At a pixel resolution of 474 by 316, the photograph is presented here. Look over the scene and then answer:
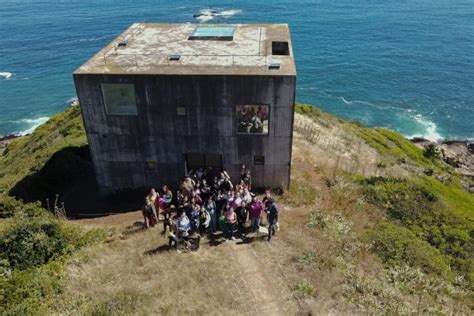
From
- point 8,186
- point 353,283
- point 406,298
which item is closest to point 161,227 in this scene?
point 353,283

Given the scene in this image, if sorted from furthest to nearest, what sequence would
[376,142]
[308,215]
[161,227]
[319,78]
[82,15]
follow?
1. [82,15]
2. [319,78]
3. [376,142]
4. [308,215]
5. [161,227]

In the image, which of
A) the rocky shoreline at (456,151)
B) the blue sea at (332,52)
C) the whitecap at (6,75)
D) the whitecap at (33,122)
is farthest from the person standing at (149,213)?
the whitecap at (6,75)

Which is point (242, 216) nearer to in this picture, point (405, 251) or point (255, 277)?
point (255, 277)

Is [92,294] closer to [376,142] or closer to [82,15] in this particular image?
[376,142]

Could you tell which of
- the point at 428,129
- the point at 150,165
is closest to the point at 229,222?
the point at 150,165

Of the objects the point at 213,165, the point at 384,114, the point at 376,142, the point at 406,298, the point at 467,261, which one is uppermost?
the point at 213,165

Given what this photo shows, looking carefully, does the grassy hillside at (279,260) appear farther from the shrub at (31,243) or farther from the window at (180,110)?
the window at (180,110)
